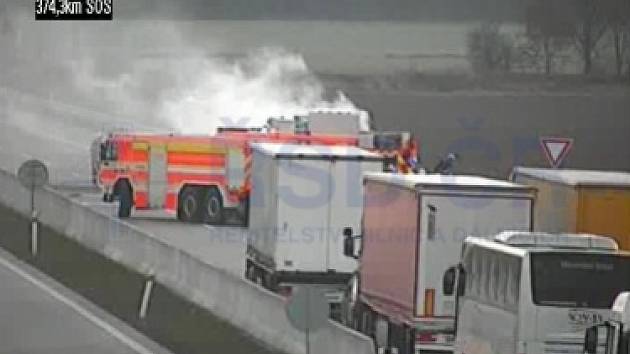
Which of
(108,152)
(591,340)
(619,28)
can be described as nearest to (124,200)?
(108,152)

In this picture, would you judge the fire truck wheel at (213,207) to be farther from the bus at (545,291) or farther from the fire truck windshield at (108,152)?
the bus at (545,291)

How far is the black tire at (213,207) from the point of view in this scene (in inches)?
1264

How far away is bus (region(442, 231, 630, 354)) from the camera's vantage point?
13086 millimetres

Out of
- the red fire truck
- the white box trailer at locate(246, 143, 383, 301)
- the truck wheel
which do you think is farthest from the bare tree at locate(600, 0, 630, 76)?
the white box trailer at locate(246, 143, 383, 301)

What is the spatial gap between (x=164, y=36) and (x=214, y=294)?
79.5ft

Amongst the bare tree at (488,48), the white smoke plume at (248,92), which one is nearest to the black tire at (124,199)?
the white smoke plume at (248,92)

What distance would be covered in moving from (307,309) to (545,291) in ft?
7.14

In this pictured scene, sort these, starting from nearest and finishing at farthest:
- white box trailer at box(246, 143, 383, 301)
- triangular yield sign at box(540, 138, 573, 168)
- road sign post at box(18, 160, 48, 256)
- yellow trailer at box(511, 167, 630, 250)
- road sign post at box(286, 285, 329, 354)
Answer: road sign post at box(286, 285, 329, 354) → yellow trailer at box(511, 167, 630, 250) → white box trailer at box(246, 143, 383, 301) → triangular yield sign at box(540, 138, 573, 168) → road sign post at box(18, 160, 48, 256)

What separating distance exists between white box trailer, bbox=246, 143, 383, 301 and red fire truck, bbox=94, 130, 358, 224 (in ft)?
33.3

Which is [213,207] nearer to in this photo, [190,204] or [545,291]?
[190,204]

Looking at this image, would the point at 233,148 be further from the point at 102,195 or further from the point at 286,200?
the point at 286,200

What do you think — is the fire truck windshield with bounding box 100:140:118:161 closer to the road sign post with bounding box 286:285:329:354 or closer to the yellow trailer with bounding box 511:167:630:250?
the yellow trailer with bounding box 511:167:630:250

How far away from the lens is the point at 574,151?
127 feet

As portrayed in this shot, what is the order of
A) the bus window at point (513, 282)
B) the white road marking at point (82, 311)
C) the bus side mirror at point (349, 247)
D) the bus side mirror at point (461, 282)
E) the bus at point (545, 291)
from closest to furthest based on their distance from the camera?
1. the bus at point (545, 291)
2. the bus window at point (513, 282)
3. the bus side mirror at point (461, 282)
4. the white road marking at point (82, 311)
5. the bus side mirror at point (349, 247)
